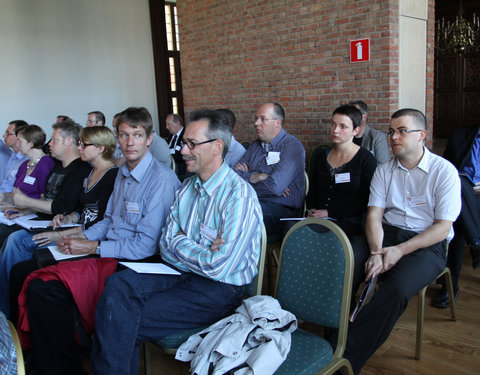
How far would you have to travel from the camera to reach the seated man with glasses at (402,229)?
6.82ft

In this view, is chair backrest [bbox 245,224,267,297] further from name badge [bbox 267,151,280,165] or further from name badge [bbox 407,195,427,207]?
name badge [bbox 267,151,280,165]

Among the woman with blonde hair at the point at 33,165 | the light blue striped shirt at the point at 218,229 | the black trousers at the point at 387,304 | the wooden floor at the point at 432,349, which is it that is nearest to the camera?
the light blue striped shirt at the point at 218,229

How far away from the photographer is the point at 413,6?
4.63 m

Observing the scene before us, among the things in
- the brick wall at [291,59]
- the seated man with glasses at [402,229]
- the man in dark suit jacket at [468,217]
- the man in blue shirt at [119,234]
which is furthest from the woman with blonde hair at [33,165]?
the man in dark suit jacket at [468,217]

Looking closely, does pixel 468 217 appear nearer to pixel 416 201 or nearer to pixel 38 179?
pixel 416 201

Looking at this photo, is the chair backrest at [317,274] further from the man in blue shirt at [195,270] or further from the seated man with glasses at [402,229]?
the seated man with glasses at [402,229]

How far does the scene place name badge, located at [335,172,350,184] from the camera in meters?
2.93

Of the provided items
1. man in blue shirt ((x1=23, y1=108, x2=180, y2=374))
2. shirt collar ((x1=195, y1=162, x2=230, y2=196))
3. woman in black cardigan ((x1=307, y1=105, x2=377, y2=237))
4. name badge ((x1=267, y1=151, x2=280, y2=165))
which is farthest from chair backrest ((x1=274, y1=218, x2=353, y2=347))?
name badge ((x1=267, y1=151, x2=280, y2=165))

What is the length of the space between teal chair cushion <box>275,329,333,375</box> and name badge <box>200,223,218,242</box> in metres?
0.55

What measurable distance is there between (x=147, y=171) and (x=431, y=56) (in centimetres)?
402

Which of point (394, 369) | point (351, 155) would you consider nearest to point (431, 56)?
point (351, 155)

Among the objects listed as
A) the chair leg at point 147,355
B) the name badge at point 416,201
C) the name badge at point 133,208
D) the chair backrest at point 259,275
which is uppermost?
the name badge at point 133,208

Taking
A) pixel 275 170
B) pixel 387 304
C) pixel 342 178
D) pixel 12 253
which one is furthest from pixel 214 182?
pixel 12 253

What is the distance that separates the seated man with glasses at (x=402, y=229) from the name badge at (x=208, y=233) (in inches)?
33.4
